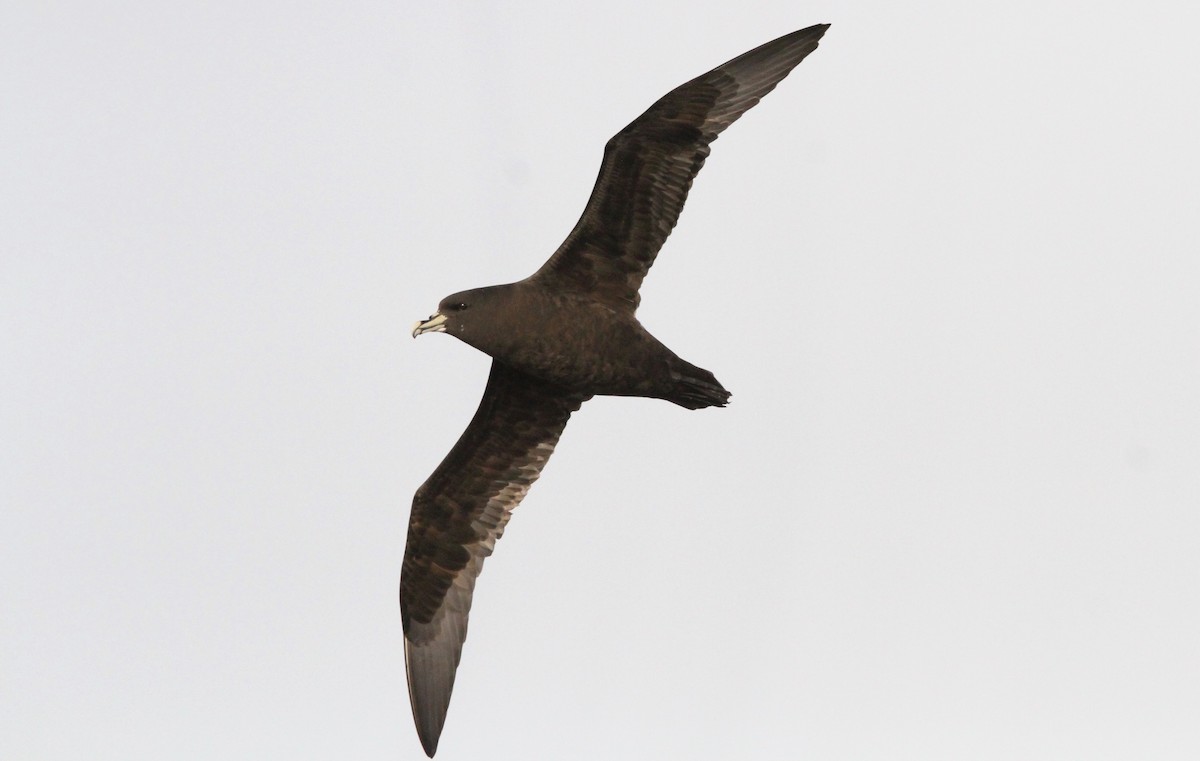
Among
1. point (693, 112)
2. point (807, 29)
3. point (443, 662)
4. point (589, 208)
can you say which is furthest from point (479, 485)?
point (807, 29)

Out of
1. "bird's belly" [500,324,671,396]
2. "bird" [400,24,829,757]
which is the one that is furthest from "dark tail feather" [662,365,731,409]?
"bird's belly" [500,324,671,396]

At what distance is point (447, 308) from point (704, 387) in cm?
272

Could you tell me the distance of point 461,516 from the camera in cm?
1841

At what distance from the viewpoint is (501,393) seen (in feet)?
59.2

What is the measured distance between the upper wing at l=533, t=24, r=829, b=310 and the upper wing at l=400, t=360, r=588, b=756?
1.71 m

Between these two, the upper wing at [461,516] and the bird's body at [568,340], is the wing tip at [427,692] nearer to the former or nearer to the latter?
the upper wing at [461,516]

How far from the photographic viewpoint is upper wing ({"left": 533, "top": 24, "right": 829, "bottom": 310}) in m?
16.3

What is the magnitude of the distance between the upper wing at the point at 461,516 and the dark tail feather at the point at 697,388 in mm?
1619

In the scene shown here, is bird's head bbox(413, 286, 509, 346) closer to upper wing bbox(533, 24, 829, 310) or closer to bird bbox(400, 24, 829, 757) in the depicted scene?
bird bbox(400, 24, 829, 757)

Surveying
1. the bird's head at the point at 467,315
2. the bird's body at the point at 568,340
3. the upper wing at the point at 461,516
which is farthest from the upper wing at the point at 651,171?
the upper wing at the point at 461,516

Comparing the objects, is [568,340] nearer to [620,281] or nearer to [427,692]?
[620,281]

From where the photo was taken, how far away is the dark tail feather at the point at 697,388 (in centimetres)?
1661

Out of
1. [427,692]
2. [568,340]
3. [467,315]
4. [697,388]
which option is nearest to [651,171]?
[568,340]

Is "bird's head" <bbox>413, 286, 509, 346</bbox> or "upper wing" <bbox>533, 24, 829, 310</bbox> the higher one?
"upper wing" <bbox>533, 24, 829, 310</bbox>
